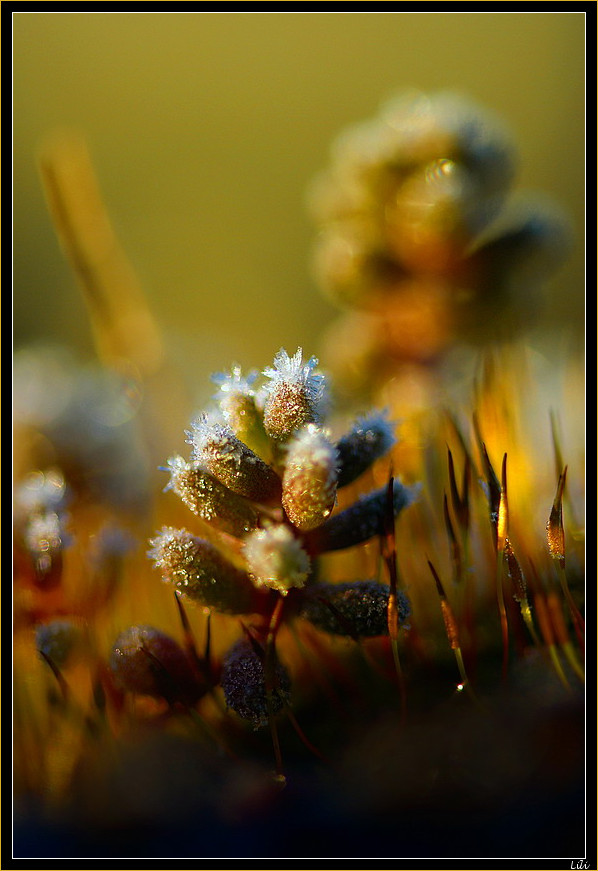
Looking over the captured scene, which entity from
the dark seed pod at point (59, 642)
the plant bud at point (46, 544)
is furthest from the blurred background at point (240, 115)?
the dark seed pod at point (59, 642)

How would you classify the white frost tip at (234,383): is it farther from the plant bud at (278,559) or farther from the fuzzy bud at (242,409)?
the plant bud at (278,559)

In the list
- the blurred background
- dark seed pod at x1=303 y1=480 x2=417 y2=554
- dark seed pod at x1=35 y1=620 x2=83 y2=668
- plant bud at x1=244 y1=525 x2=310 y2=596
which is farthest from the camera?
the blurred background

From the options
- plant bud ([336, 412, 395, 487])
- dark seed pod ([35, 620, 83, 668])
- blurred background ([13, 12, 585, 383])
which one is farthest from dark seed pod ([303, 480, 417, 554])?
blurred background ([13, 12, 585, 383])

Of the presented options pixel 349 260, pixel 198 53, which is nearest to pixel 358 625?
pixel 349 260

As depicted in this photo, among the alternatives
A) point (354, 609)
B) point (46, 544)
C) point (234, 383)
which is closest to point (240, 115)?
point (46, 544)

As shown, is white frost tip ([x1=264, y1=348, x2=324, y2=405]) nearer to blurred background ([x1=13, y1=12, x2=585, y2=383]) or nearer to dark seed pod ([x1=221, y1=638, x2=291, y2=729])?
dark seed pod ([x1=221, y1=638, x2=291, y2=729])

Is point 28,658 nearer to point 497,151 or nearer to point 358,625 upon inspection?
point 358,625

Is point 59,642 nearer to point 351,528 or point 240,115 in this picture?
point 351,528
